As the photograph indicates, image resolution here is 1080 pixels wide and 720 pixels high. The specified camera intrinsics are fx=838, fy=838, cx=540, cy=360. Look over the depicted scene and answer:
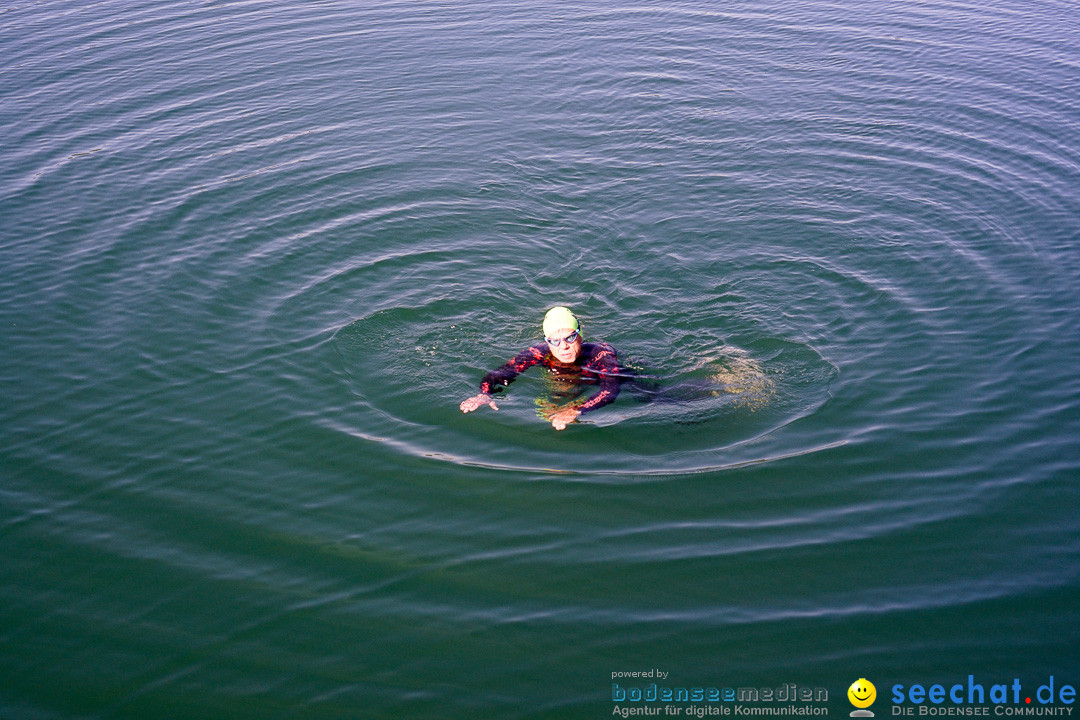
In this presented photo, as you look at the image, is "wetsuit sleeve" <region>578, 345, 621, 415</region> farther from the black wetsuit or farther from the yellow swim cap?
the yellow swim cap

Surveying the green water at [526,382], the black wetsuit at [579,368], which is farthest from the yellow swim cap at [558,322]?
the green water at [526,382]

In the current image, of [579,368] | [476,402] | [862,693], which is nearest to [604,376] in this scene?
[579,368]

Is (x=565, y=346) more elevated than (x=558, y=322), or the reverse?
(x=558, y=322)

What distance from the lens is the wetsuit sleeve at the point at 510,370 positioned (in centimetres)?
1095

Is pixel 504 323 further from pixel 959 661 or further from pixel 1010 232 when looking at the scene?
pixel 1010 232

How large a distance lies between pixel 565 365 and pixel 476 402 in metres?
1.31

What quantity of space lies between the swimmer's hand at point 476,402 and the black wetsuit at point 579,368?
0.43 feet

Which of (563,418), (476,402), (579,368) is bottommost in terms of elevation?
(563,418)

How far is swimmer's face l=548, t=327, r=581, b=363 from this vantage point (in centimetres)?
1052

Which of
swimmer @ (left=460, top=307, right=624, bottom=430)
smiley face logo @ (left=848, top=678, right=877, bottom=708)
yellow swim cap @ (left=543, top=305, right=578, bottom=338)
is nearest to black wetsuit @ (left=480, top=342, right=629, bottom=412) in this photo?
swimmer @ (left=460, top=307, right=624, bottom=430)

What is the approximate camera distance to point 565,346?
1065cm

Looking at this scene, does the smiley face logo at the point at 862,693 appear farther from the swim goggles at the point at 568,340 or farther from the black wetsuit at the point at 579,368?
the swim goggles at the point at 568,340

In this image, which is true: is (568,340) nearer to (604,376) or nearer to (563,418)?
(604,376)

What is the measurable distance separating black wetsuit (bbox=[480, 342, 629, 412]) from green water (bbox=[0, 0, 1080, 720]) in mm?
250
